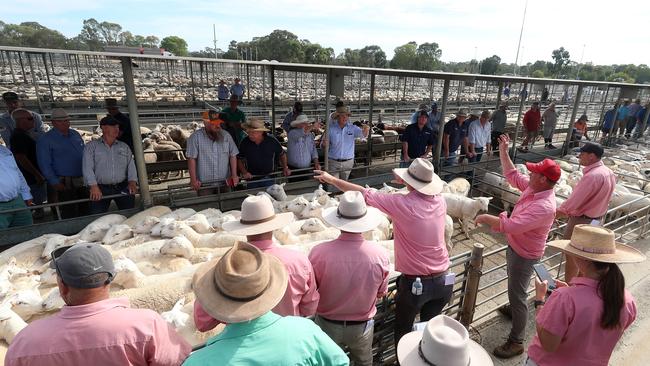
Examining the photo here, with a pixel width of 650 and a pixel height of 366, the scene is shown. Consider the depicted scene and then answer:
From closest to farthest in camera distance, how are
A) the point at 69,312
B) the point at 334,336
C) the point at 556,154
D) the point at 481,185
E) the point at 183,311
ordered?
the point at 69,312, the point at 334,336, the point at 183,311, the point at 481,185, the point at 556,154

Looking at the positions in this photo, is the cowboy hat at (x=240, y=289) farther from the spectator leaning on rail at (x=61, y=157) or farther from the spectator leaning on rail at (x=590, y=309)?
the spectator leaning on rail at (x=61, y=157)

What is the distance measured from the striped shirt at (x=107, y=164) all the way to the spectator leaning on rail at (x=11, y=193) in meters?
0.80

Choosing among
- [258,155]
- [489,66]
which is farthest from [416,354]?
[489,66]

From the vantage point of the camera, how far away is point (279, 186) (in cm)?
695

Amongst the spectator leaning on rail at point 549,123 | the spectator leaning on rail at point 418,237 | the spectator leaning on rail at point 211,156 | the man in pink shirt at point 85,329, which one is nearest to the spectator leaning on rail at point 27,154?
the spectator leaning on rail at point 211,156

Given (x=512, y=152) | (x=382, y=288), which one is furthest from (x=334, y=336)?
(x=512, y=152)

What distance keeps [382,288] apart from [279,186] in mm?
4157

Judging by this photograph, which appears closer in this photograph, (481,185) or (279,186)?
(279,186)

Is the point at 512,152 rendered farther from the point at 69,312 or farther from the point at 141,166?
the point at 69,312

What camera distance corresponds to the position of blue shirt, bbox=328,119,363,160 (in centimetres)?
780

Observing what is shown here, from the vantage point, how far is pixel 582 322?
8.13 feet

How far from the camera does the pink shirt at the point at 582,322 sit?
246 cm

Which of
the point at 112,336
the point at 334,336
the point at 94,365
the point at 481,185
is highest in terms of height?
the point at 112,336

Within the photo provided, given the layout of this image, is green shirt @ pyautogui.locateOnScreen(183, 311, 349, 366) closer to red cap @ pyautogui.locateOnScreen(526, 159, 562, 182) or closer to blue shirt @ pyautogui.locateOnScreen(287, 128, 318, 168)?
red cap @ pyautogui.locateOnScreen(526, 159, 562, 182)
